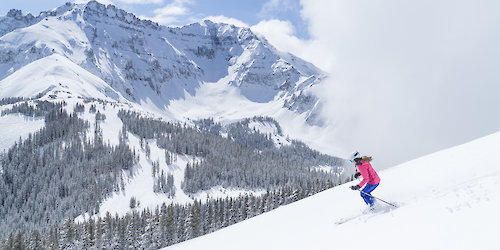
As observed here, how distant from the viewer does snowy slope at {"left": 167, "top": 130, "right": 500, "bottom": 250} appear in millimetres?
9828

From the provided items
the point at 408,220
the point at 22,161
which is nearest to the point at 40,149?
the point at 22,161

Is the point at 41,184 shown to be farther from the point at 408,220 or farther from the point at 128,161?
the point at 408,220

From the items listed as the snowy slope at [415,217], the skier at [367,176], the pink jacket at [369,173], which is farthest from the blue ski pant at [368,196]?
the snowy slope at [415,217]

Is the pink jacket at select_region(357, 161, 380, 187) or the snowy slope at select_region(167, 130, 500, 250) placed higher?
the pink jacket at select_region(357, 161, 380, 187)

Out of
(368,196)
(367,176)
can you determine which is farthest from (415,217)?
(367,176)

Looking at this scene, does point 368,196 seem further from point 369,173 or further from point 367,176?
point 369,173

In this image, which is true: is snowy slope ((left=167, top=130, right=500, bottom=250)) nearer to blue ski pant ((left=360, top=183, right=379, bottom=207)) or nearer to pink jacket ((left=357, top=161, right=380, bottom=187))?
blue ski pant ((left=360, top=183, right=379, bottom=207))

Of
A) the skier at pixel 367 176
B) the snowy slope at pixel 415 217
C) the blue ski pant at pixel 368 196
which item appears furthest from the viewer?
the skier at pixel 367 176

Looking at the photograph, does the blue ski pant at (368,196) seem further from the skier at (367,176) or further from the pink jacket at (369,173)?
the pink jacket at (369,173)

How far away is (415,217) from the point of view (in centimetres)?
1218

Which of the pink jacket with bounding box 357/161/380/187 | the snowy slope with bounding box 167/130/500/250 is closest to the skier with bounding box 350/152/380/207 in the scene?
the pink jacket with bounding box 357/161/380/187

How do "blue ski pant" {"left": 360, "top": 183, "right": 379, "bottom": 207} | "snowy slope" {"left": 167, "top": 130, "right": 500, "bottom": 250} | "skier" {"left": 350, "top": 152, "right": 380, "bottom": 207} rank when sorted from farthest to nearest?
"skier" {"left": 350, "top": 152, "right": 380, "bottom": 207}
"blue ski pant" {"left": 360, "top": 183, "right": 379, "bottom": 207}
"snowy slope" {"left": 167, "top": 130, "right": 500, "bottom": 250}

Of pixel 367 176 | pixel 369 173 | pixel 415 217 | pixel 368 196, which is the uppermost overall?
pixel 369 173

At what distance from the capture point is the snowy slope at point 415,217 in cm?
983
